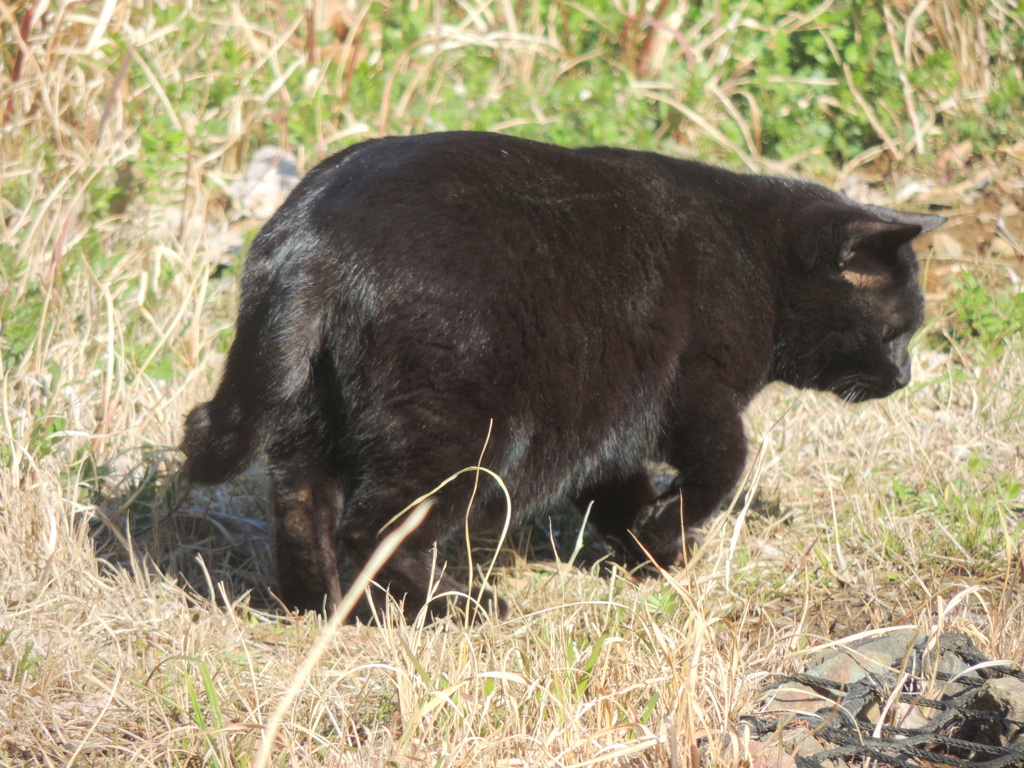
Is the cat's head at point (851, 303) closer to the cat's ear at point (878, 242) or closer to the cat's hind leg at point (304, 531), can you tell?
the cat's ear at point (878, 242)

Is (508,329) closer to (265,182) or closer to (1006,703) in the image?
(1006,703)

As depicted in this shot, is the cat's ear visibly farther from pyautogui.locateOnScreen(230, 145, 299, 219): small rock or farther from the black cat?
pyautogui.locateOnScreen(230, 145, 299, 219): small rock

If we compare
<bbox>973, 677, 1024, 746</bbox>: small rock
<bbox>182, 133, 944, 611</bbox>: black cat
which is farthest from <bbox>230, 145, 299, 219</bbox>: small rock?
<bbox>973, 677, 1024, 746</bbox>: small rock

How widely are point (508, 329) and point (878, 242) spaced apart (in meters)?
1.31

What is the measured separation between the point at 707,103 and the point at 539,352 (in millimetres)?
3362

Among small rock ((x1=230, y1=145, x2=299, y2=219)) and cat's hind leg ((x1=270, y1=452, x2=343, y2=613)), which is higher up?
small rock ((x1=230, y1=145, x2=299, y2=219))


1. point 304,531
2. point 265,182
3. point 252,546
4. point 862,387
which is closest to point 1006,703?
point 862,387

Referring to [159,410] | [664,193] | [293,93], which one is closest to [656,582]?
[664,193]

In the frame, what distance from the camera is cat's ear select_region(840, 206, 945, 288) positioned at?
3.12 meters

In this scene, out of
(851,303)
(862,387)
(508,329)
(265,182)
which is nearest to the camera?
(508,329)

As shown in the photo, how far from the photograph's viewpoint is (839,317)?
3.30 m

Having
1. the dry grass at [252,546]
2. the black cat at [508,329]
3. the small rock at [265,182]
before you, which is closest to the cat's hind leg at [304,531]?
the black cat at [508,329]

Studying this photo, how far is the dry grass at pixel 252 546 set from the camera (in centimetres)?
213

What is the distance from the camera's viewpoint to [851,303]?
3301mm
